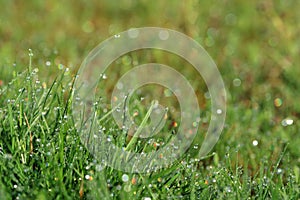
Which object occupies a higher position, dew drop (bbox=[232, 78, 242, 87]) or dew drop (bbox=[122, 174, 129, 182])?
dew drop (bbox=[232, 78, 242, 87])

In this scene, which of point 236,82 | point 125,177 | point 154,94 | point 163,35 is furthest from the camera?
point 163,35

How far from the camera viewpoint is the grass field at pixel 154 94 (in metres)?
2.10

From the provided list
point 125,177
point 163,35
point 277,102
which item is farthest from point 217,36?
point 125,177

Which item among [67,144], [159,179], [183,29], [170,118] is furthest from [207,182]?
[183,29]

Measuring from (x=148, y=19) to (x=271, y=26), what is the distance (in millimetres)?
1005

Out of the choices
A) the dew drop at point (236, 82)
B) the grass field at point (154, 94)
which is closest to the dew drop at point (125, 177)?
the grass field at point (154, 94)

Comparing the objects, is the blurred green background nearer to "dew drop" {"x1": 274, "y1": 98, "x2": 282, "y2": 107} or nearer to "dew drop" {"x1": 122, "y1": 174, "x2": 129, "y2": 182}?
"dew drop" {"x1": 274, "y1": 98, "x2": 282, "y2": 107}

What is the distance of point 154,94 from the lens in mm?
3619

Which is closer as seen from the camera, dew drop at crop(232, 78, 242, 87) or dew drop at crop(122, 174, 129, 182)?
dew drop at crop(122, 174, 129, 182)

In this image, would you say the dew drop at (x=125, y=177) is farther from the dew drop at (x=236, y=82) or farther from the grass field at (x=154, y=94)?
the dew drop at (x=236, y=82)

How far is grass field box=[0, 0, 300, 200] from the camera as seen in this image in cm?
210

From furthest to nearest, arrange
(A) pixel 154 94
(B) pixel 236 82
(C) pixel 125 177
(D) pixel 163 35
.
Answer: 1. (D) pixel 163 35
2. (B) pixel 236 82
3. (A) pixel 154 94
4. (C) pixel 125 177

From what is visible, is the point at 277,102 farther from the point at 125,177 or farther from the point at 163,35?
the point at 125,177

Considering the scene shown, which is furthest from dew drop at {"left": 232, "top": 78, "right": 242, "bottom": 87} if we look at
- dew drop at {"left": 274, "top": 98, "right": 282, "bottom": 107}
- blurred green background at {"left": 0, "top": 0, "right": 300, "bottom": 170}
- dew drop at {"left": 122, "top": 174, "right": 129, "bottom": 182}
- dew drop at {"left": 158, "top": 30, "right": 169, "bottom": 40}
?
dew drop at {"left": 122, "top": 174, "right": 129, "bottom": 182}
